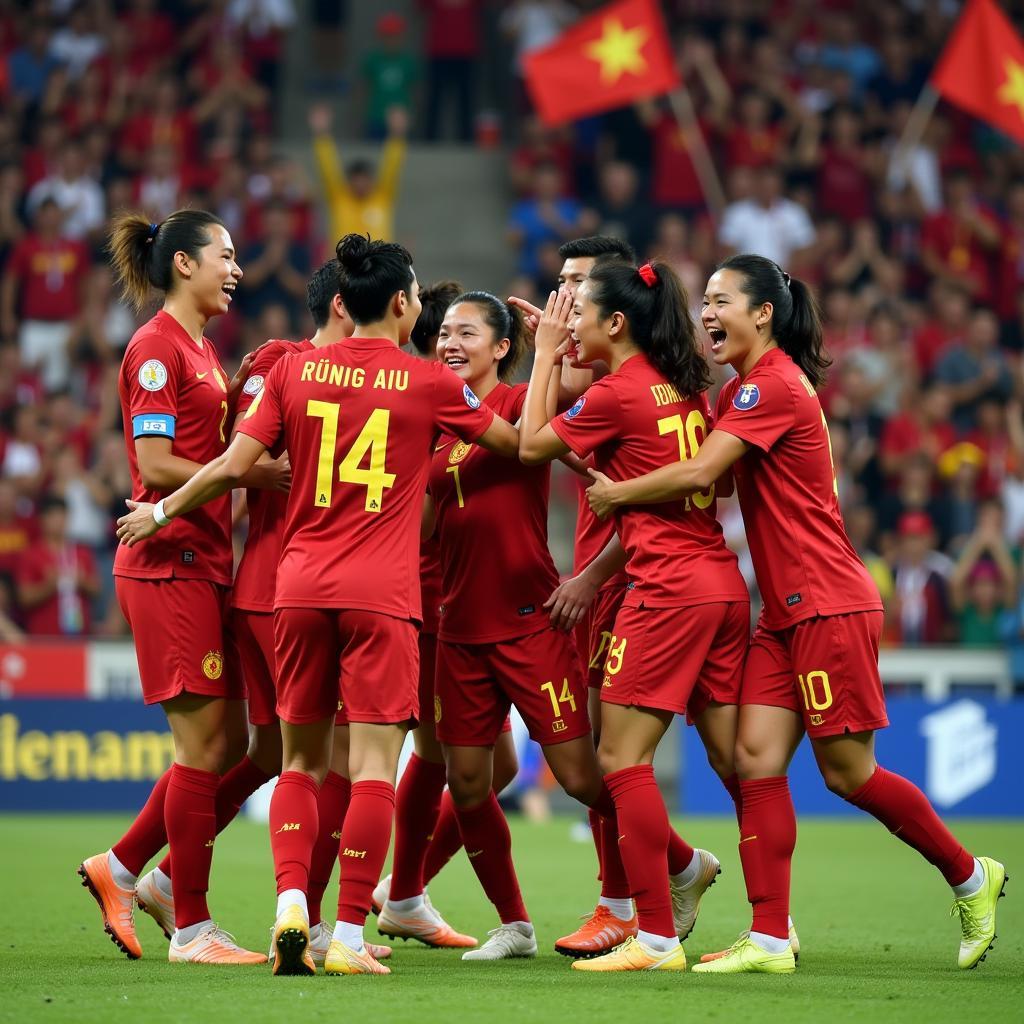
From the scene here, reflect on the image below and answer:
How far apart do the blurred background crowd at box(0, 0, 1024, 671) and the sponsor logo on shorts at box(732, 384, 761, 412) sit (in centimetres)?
845

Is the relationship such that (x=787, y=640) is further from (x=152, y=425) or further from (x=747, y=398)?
(x=152, y=425)

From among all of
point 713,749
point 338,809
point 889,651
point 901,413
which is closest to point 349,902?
point 338,809

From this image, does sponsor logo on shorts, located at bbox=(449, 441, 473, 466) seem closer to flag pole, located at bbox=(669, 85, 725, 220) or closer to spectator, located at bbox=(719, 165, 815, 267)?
spectator, located at bbox=(719, 165, 815, 267)

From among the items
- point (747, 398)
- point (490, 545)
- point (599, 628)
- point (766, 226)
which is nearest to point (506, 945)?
point (599, 628)

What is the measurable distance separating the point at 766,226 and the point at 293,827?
1268cm

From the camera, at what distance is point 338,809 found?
6.71m

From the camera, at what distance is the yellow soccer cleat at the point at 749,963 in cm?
607

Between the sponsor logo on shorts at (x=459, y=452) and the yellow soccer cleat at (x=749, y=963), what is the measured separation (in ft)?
7.01

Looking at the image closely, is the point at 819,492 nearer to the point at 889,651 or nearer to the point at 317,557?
the point at 317,557

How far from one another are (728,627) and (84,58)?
14.5 metres

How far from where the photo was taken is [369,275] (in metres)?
6.16

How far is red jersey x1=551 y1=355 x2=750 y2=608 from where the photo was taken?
6.23 m

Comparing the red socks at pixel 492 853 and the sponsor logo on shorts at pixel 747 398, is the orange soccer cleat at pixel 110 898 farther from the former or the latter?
the sponsor logo on shorts at pixel 747 398

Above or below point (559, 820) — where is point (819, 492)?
above
